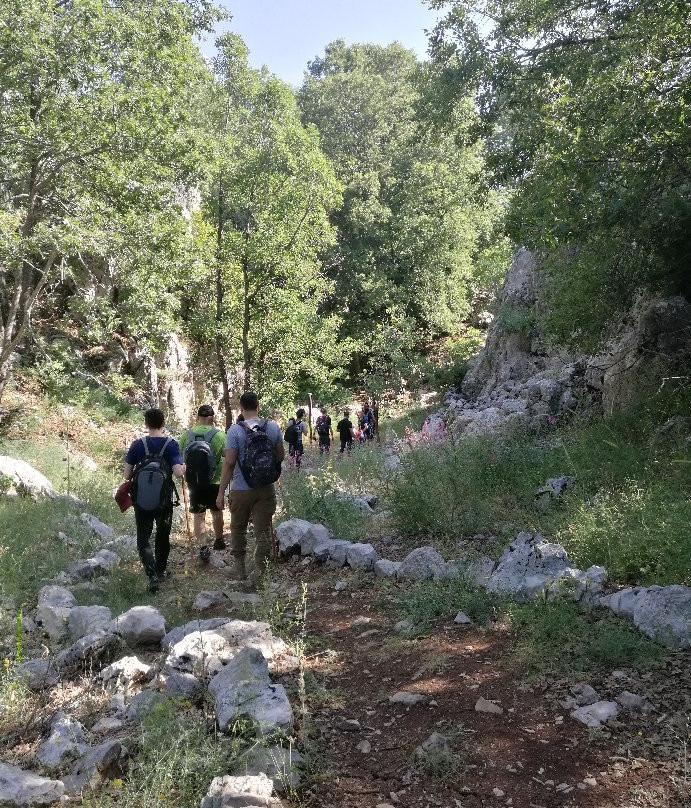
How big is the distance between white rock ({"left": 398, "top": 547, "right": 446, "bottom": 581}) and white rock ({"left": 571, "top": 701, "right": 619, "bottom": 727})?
2066 mm

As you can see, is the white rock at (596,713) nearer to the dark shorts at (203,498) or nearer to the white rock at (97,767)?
the white rock at (97,767)

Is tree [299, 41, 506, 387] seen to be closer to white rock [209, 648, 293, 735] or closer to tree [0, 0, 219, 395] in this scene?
tree [0, 0, 219, 395]

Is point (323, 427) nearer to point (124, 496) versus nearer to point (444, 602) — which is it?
point (124, 496)

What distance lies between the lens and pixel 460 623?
14.9ft

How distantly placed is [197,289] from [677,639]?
56.1 feet

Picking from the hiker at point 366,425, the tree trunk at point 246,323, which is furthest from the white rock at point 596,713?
the hiker at point 366,425

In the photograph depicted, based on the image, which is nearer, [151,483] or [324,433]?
[151,483]

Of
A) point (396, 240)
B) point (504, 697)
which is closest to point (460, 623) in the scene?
point (504, 697)

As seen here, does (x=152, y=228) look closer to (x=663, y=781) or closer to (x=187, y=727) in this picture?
(x=187, y=727)

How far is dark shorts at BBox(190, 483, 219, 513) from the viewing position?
22.1 feet

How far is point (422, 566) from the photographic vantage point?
5527mm

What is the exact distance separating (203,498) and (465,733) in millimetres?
4229

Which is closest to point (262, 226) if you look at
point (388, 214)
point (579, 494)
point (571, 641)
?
point (579, 494)

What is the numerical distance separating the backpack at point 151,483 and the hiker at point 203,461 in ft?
2.45
